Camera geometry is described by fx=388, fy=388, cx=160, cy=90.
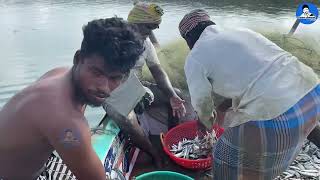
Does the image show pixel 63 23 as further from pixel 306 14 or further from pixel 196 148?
pixel 196 148

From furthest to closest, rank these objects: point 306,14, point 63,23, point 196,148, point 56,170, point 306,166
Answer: point 63,23 < point 306,14 < point 196,148 < point 306,166 < point 56,170

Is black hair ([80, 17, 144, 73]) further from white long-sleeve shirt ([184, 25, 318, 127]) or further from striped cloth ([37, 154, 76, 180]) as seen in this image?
striped cloth ([37, 154, 76, 180])

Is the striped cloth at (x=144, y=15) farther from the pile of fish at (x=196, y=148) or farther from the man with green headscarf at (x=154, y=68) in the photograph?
the pile of fish at (x=196, y=148)

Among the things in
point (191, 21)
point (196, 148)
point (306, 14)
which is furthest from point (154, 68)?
point (306, 14)

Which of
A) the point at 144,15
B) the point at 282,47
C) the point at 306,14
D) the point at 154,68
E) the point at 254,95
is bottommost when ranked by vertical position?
the point at 282,47

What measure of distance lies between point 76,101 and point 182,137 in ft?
9.21

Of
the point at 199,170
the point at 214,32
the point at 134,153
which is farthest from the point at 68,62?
the point at 214,32

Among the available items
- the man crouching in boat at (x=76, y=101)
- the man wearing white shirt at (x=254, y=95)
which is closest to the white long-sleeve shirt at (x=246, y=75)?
the man wearing white shirt at (x=254, y=95)

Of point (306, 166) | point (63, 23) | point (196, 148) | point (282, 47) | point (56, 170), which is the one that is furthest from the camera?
point (63, 23)

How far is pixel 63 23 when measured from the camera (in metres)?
14.5

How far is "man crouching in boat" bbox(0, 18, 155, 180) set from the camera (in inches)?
76.2

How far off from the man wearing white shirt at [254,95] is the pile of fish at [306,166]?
144 cm

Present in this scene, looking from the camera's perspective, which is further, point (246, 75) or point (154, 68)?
point (154, 68)

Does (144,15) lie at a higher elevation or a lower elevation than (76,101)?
lower
